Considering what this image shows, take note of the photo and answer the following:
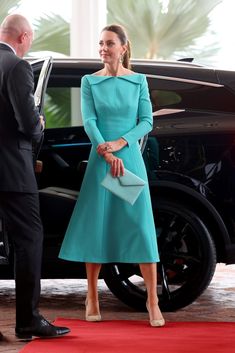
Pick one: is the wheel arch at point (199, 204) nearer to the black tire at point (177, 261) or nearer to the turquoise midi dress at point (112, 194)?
the black tire at point (177, 261)

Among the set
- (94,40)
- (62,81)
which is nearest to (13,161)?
(62,81)

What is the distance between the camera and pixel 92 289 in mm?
6184

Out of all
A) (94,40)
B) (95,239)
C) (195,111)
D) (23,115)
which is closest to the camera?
(23,115)

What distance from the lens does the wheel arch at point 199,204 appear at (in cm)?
646

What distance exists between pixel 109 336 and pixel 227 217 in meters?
1.21

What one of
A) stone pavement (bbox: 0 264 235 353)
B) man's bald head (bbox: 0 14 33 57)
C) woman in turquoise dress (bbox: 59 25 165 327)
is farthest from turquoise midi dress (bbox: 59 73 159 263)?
man's bald head (bbox: 0 14 33 57)

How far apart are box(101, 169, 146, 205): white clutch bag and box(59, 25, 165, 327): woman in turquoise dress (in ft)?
0.36

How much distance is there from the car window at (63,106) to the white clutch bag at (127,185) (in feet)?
2.15

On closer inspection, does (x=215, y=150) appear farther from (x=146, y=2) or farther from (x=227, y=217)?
(x=146, y=2)

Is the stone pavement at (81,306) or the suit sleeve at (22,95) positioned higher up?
the suit sleeve at (22,95)

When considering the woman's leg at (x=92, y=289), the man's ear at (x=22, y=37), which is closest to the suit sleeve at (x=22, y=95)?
the man's ear at (x=22, y=37)

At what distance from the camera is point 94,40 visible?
34.9 ft

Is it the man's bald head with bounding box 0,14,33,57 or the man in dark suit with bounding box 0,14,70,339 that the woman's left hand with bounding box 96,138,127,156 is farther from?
the man's bald head with bounding box 0,14,33,57

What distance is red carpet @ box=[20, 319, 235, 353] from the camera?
210 inches
